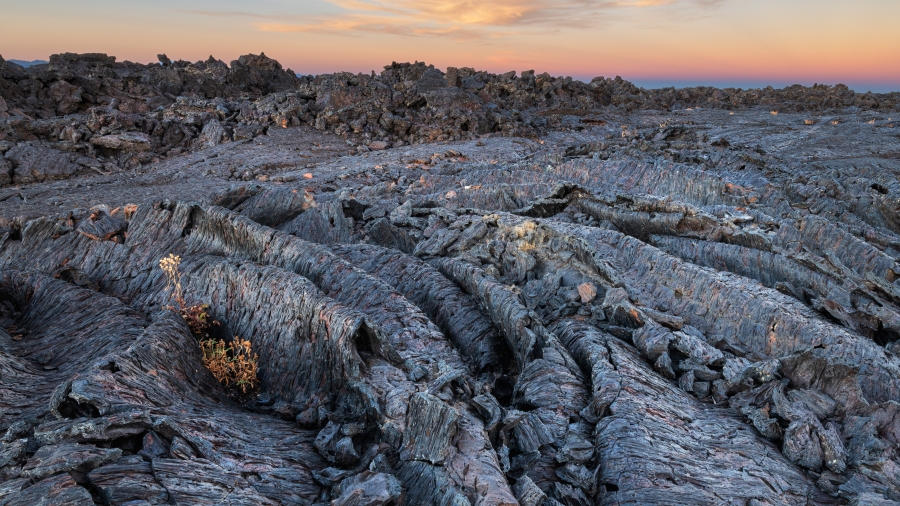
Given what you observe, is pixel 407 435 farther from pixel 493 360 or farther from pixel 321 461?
pixel 493 360

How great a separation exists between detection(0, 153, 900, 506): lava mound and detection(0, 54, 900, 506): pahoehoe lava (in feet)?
0.12

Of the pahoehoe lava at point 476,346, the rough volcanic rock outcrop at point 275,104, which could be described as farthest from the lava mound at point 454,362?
the rough volcanic rock outcrop at point 275,104

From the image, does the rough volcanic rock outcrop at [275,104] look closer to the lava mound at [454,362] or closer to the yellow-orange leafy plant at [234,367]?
the lava mound at [454,362]

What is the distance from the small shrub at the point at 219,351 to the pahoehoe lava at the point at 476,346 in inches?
8.6

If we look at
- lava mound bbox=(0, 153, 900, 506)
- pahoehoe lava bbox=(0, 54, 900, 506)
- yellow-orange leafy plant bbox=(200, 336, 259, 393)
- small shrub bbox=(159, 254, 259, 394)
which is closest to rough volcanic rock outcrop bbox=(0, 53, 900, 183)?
pahoehoe lava bbox=(0, 54, 900, 506)

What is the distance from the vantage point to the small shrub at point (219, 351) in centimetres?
735

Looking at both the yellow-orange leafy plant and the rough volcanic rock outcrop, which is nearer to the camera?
the yellow-orange leafy plant

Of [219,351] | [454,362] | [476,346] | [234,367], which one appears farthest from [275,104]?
[454,362]

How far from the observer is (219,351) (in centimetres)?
747

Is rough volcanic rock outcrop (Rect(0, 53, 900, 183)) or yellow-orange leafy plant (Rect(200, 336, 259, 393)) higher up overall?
rough volcanic rock outcrop (Rect(0, 53, 900, 183))

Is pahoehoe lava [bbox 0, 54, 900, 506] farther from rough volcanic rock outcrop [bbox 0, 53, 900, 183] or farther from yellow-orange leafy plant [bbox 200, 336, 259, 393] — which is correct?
rough volcanic rock outcrop [bbox 0, 53, 900, 183]

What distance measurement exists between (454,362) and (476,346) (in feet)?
2.92

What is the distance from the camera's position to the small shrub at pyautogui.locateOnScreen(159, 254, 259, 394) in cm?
735

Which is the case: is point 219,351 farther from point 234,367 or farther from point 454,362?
point 454,362
